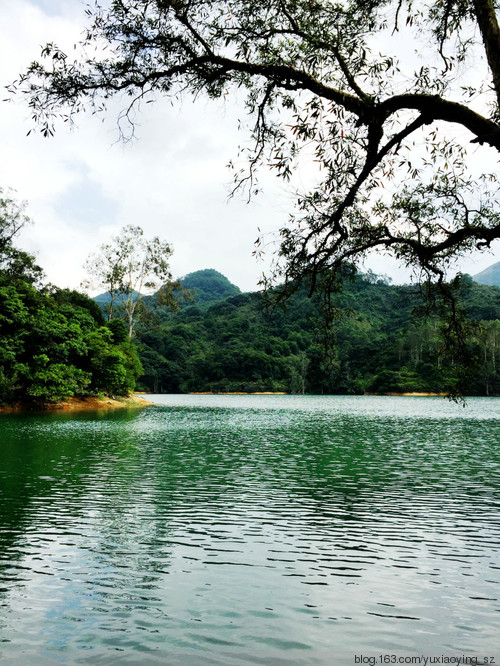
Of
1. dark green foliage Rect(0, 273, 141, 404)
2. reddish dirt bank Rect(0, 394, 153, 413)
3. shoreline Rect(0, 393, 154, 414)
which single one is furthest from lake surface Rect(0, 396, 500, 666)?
reddish dirt bank Rect(0, 394, 153, 413)

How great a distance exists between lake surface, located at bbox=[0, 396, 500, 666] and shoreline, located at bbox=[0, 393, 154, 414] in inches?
1187

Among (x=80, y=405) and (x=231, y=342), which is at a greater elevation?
(x=231, y=342)

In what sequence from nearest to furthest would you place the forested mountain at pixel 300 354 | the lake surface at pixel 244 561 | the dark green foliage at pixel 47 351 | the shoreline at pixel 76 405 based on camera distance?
the lake surface at pixel 244 561 → the dark green foliage at pixel 47 351 → the shoreline at pixel 76 405 → the forested mountain at pixel 300 354

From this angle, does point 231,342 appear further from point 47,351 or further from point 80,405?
point 47,351

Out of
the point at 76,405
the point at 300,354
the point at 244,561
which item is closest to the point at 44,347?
the point at 76,405

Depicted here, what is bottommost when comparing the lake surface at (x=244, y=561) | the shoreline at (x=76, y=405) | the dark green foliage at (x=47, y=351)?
the lake surface at (x=244, y=561)

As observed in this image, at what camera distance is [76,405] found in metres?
55.9

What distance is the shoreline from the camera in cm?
4925

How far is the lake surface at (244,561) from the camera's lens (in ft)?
21.3

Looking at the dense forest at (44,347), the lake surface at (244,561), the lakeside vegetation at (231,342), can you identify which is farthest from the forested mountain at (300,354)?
the lake surface at (244,561)

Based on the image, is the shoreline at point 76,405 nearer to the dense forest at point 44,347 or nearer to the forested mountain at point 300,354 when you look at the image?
the dense forest at point 44,347

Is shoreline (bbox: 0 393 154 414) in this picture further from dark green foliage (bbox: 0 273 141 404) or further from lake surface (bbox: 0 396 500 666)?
lake surface (bbox: 0 396 500 666)

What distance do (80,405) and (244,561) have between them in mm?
50395

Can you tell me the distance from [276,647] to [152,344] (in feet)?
460
